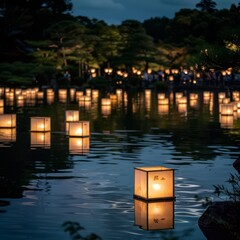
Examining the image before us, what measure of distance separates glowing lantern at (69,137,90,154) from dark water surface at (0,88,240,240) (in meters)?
0.10

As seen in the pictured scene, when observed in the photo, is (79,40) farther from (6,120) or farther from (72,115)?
(6,120)

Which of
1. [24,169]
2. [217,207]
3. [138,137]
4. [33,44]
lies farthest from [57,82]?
[217,207]

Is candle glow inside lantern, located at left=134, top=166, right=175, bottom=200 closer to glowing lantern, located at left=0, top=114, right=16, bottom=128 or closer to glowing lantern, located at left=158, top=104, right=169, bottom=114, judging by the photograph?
glowing lantern, located at left=0, top=114, right=16, bottom=128

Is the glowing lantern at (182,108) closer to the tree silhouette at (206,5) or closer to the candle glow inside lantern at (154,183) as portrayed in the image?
the candle glow inside lantern at (154,183)

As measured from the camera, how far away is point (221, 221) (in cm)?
888

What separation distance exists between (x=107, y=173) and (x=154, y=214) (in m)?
3.94

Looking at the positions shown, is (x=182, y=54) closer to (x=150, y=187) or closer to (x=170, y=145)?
(x=170, y=145)

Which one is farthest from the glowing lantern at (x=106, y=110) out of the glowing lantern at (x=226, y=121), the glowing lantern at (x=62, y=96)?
the glowing lantern at (x=62, y=96)

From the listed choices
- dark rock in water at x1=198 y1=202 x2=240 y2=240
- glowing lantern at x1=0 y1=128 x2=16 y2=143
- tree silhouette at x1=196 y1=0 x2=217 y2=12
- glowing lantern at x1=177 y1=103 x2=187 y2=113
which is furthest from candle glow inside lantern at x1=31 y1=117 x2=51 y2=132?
tree silhouette at x1=196 y1=0 x2=217 y2=12

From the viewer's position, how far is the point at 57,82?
67938 millimetres

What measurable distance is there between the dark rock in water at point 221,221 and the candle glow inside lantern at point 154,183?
1597 millimetres

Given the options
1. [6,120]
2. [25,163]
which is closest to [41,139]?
[6,120]

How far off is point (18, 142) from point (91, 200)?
881 cm

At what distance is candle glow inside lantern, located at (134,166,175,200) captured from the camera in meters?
10.8
